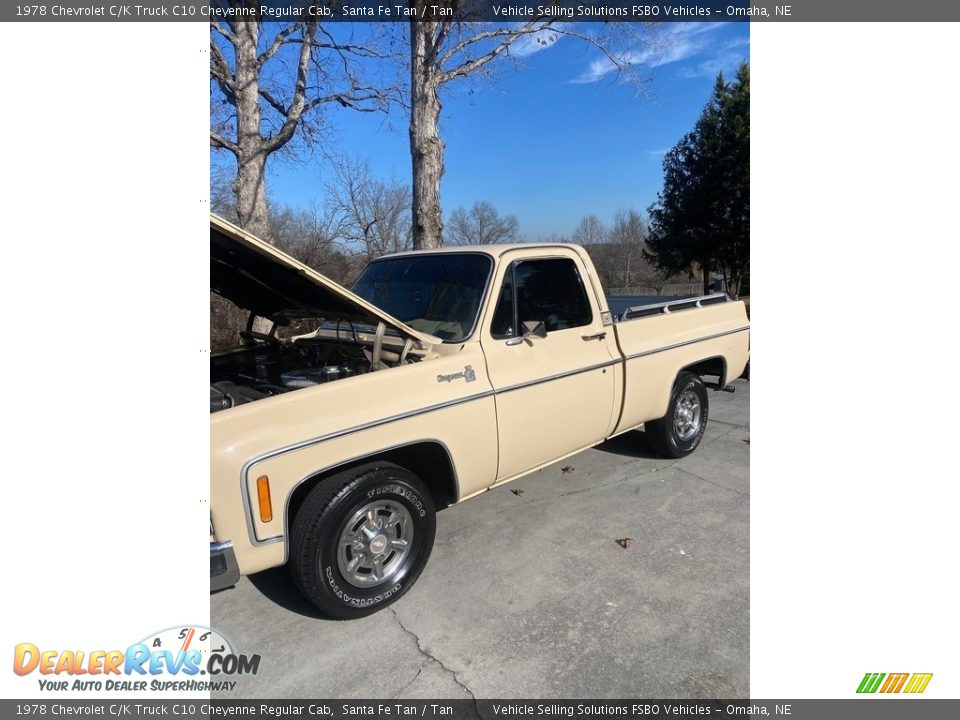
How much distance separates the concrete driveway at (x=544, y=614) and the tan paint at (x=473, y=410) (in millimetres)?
520

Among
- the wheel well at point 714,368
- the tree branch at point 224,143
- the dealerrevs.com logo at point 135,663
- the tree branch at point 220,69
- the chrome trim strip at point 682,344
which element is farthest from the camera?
the tree branch at point 224,143

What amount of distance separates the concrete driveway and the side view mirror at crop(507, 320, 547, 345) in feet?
4.47

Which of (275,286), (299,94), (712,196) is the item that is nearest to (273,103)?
(299,94)

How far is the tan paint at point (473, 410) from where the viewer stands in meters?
2.47

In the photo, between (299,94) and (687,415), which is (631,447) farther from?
(299,94)

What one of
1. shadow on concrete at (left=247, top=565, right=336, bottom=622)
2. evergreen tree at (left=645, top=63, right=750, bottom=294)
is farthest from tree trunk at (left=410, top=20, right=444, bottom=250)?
evergreen tree at (left=645, top=63, right=750, bottom=294)

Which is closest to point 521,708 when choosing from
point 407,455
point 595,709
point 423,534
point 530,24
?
point 595,709

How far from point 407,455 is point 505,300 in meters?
1.20

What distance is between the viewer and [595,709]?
2.34 metres

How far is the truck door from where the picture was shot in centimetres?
344

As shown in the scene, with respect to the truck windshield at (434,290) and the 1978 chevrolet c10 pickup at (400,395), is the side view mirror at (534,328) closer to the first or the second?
the 1978 chevrolet c10 pickup at (400,395)
